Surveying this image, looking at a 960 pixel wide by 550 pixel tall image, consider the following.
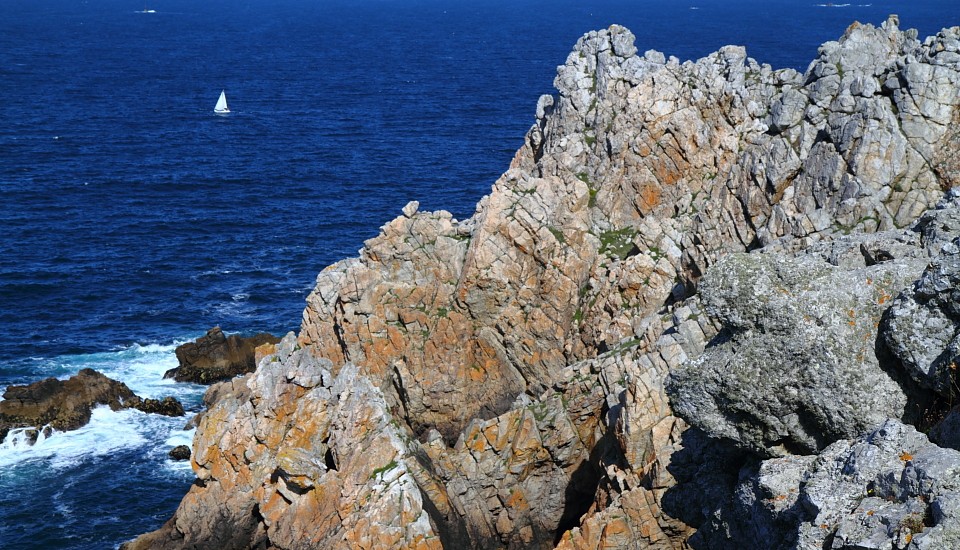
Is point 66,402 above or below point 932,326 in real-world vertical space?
below

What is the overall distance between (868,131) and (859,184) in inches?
108

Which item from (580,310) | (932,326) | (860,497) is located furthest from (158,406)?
(860,497)

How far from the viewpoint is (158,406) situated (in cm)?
7575

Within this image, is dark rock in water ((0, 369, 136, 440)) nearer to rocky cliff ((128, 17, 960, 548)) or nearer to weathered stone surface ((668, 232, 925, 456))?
rocky cliff ((128, 17, 960, 548))

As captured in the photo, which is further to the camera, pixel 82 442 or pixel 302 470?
pixel 82 442

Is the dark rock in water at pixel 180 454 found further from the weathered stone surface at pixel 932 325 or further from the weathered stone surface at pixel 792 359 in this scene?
the weathered stone surface at pixel 932 325

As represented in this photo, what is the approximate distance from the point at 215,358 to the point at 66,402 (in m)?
11.8

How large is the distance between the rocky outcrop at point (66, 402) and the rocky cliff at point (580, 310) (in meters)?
21.7

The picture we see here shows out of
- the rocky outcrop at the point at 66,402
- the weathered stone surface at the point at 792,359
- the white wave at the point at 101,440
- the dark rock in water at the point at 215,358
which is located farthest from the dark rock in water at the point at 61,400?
the weathered stone surface at the point at 792,359

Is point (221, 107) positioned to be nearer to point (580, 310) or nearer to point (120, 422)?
point (120, 422)

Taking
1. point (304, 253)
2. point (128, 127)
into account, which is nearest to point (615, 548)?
point (304, 253)

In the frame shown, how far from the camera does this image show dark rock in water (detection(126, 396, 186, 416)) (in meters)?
75.4

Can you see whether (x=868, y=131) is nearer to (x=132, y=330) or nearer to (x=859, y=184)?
(x=859, y=184)

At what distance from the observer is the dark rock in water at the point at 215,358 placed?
8081cm
